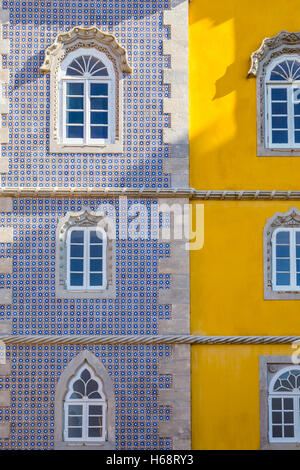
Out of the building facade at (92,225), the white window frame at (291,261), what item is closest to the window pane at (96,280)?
the building facade at (92,225)

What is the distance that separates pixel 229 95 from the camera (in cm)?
1395

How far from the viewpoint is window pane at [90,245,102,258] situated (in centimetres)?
1347

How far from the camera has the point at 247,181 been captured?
13734 mm

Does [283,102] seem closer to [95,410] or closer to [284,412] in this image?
[284,412]

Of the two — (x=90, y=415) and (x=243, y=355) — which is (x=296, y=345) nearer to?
(x=243, y=355)

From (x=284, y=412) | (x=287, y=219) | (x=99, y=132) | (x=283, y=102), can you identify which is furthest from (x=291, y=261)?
(x=99, y=132)

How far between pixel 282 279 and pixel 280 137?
8.39 ft

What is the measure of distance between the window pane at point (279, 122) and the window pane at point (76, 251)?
4.10m

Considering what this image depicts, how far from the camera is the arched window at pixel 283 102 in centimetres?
1388

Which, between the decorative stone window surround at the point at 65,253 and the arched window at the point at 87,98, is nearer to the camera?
the decorative stone window surround at the point at 65,253

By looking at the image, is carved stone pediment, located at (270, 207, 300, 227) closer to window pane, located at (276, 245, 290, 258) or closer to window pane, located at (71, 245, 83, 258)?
window pane, located at (276, 245, 290, 258)

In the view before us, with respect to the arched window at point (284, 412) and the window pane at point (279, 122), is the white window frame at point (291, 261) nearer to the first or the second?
the arched window at point (284, 412)

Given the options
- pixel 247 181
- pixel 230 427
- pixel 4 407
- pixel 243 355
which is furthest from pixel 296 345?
pixel 4 407

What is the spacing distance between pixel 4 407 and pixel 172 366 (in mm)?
2907
